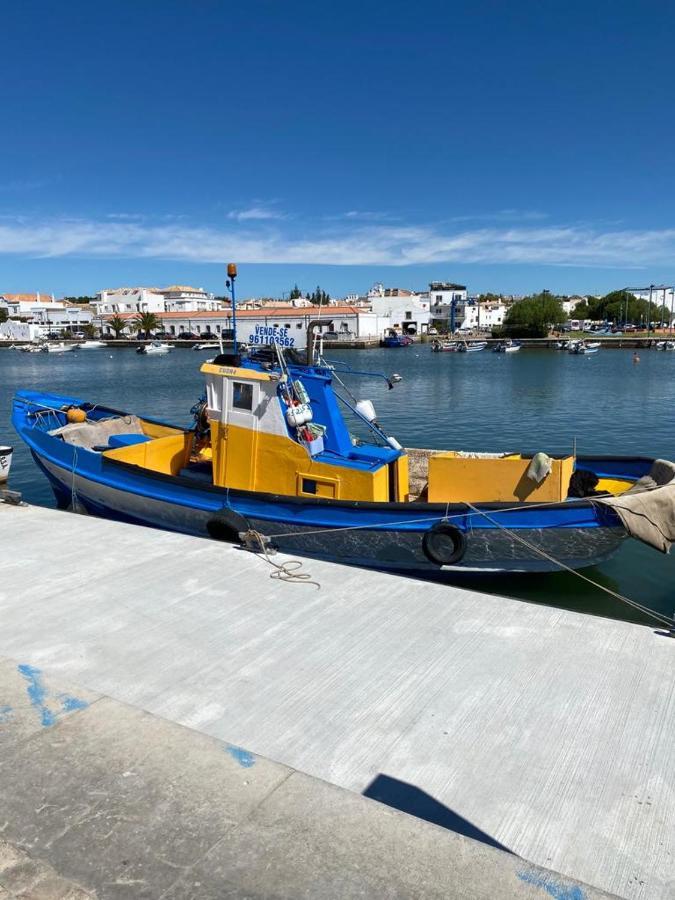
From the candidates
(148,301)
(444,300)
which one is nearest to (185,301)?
(148,301)

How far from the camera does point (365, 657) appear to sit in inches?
193

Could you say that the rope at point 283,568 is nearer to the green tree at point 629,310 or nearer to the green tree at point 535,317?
the green tree at point 535,317

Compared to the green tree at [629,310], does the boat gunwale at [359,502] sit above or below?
below

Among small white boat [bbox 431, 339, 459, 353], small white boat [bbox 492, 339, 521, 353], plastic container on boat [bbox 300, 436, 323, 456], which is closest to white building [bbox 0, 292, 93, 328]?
small white boat [bbox 431, 339, 459, 353]

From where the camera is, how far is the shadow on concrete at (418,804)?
3.21 m

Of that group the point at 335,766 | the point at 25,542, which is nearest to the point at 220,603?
the point at 335,766

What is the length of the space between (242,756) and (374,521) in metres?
5.11

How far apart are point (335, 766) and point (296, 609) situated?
2.13 m

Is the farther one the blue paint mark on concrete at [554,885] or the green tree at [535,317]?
→ the green tree at [535,317]

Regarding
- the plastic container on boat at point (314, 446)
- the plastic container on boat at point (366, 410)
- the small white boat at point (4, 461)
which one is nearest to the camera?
the plastic container on boat at point (314, 446)

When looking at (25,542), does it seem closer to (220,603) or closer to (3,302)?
(220,603)

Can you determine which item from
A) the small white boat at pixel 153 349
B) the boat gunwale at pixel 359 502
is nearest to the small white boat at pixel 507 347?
the small white boat at pixel 153 349

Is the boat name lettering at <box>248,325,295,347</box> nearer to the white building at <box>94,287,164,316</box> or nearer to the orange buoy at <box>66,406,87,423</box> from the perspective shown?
the orange buoy at <box>66,406,87,423</box>

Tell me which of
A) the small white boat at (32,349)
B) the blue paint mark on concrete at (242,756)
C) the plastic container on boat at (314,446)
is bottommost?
the blue paint mark on concrete at (242,756)
